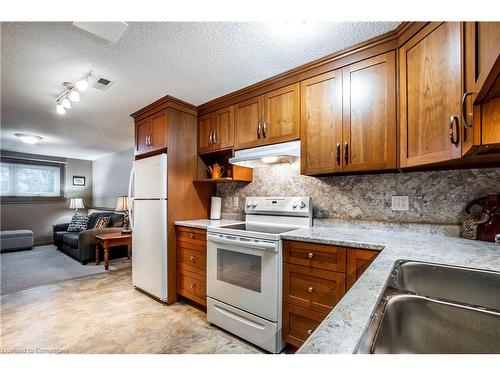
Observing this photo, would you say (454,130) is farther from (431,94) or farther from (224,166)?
(224,166)

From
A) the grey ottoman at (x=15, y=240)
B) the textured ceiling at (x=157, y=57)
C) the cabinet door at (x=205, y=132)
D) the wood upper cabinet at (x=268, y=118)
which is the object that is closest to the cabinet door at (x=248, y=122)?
the wood upper cabinet at (x=268, y=118)

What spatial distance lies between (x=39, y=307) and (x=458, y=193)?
3.97 m

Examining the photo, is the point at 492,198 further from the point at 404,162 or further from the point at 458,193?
the point at 404,162

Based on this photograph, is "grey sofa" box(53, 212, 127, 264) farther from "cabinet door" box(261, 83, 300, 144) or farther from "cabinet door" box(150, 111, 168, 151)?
"cabinet door" box(261, 83, 300, 144)

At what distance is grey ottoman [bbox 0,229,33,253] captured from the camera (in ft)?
15.9

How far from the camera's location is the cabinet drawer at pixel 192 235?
93.4 inches

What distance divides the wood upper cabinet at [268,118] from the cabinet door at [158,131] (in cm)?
82

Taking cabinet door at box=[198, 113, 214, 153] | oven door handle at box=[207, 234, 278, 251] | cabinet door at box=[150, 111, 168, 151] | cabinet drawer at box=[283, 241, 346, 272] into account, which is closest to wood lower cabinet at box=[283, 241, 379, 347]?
cabinet drawer at box=[283, 241, 346, 272]

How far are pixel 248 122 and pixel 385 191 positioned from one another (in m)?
1.39

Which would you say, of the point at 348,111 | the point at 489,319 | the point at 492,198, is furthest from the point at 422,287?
the point at 348,111

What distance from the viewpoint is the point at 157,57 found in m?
1.88

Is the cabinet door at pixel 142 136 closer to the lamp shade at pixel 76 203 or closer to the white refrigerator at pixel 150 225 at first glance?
the white refrigerator at pixel 150 225

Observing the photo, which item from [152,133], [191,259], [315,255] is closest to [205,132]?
[152,133]

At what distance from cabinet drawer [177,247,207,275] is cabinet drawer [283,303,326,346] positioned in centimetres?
97
